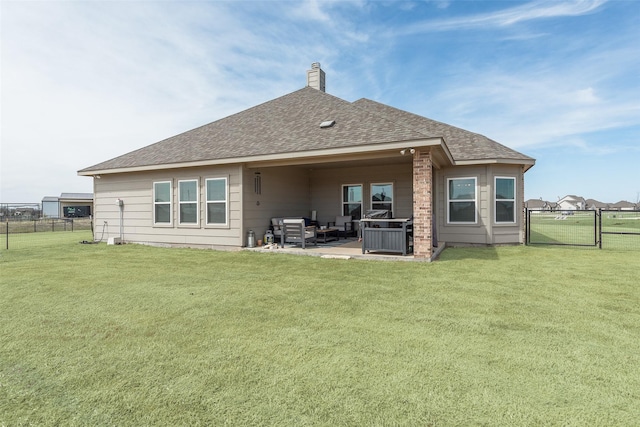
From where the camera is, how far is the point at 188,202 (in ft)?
32.7

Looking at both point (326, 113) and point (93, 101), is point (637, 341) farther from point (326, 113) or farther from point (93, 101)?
point (93, 101)

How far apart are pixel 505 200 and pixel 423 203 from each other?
4.40 m

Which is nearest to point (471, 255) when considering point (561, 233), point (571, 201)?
point (561, 233)

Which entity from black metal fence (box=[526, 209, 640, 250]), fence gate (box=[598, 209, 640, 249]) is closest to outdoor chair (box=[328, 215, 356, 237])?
black metal fence (box=[526, 209, 640, 250])

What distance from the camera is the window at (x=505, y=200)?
9.80m

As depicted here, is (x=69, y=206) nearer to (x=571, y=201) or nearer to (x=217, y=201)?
(x=217, y=201)

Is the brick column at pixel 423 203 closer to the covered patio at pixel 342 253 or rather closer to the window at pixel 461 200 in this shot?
the covered patio at pixel 342 253

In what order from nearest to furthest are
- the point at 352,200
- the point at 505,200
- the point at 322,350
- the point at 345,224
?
1. the point at 322,350
2. the point at 505,200
3. the point at 345,224
4. the point at 352,200

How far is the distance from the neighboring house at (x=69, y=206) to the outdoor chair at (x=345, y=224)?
32.2 meters

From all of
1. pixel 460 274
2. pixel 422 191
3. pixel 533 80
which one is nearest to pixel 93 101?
pixel 422 191

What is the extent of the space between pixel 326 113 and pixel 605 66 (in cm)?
1204

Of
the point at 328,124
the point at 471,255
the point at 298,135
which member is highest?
the point at 328,124

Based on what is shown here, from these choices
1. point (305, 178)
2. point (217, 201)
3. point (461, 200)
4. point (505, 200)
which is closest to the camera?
point (217, 201)

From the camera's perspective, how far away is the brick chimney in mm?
14172
